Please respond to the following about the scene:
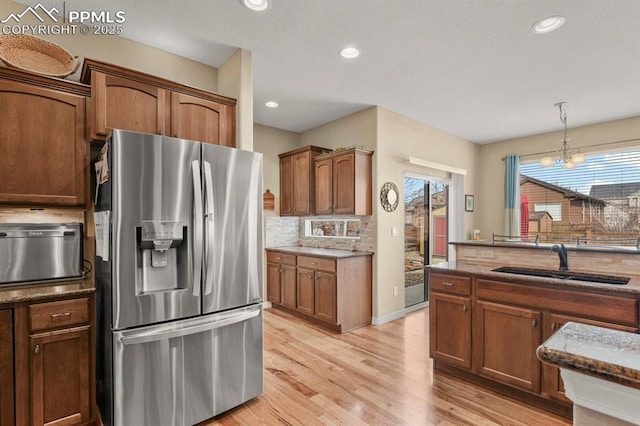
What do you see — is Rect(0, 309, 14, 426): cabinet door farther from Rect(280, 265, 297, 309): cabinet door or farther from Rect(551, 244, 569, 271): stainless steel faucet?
Rect(551, 244, 569, 271): stainless steel faucet

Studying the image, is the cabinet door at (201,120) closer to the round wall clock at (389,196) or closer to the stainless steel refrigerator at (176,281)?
the stainless steel refrigerator at (176,281)

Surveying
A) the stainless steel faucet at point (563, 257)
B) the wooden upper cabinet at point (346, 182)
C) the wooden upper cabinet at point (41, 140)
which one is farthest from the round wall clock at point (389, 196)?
the wooden upper cabinet at point (41, 140)

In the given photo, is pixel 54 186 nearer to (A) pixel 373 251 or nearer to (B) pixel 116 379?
(B) pixel 116 379

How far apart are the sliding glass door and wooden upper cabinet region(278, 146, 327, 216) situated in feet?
4.60

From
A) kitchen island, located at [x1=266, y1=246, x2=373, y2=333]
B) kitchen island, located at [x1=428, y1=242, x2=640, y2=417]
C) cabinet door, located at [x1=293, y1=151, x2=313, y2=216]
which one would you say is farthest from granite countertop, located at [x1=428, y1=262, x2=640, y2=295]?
cabinet door, located at [x1=293, y1=151, x2=313, y2=216]

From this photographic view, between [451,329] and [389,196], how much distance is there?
2001 millimetres

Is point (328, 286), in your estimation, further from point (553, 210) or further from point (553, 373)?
point (553, 210)

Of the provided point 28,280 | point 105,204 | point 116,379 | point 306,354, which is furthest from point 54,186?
point 306,354

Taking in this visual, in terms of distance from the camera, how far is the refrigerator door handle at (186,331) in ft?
6.12

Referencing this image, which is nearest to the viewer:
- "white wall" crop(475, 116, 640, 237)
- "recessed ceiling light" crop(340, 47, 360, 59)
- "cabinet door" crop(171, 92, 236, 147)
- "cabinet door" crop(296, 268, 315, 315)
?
"cabinet door" crop(171, 92, 236, 147)

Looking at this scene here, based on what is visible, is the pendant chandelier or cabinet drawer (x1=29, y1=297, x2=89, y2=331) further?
the pendant chandelier

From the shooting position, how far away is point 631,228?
4.68 m

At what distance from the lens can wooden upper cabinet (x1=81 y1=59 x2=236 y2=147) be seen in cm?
→ 215

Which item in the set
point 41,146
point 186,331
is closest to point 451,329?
point 186,331
